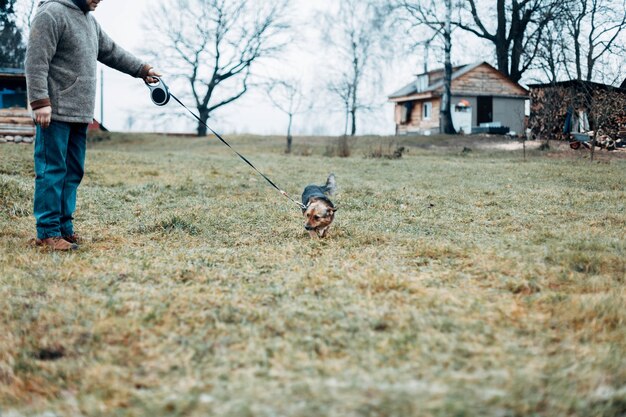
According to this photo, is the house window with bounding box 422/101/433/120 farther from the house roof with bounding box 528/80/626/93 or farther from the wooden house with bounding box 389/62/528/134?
the house roof with bounding box 528/80/626/93

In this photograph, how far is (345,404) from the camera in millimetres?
1722

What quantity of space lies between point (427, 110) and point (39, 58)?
97.2 feet

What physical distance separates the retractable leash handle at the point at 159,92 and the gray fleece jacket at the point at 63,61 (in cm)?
51

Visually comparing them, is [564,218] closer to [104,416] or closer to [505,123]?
[104,416]

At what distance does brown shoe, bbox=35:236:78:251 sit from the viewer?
3.83 metres

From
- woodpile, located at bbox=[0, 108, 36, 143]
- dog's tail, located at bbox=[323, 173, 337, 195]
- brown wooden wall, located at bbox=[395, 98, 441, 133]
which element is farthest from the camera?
brown wooden wall, located at bbox=[395, 98, 441, 133]

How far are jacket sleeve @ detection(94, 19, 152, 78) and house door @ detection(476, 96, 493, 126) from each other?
28543 millimetres

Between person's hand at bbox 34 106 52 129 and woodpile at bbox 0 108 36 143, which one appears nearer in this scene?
person's hand at bbox 34 106 52 129

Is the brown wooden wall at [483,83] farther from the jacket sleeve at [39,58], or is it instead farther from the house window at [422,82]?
the jacket sleeve at [39,58]

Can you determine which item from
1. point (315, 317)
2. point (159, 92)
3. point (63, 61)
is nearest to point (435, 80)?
point (159, 92)

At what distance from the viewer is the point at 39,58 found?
3646 mm

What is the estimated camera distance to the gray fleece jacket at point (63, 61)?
3646mm

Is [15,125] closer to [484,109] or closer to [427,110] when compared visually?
[427,110]

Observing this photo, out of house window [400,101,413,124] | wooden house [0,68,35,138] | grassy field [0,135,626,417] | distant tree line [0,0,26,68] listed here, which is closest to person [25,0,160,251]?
grassy field [0,135,626,417]
